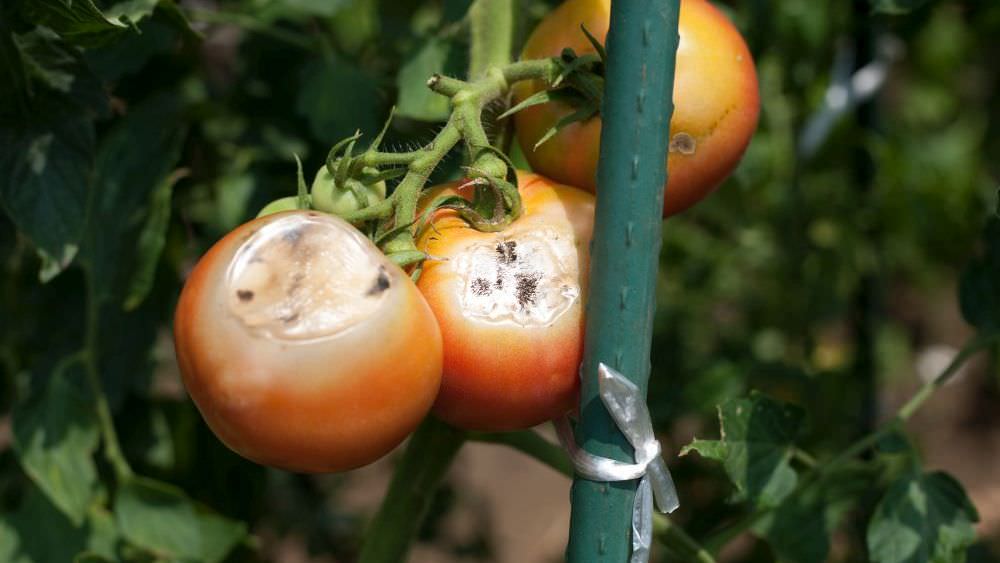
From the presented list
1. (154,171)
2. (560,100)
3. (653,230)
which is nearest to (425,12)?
(154,171)

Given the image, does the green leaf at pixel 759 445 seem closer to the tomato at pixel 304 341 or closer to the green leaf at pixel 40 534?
the tomato at pixel 304 341

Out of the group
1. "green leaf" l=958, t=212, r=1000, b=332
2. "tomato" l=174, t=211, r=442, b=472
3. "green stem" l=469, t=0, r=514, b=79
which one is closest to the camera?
"tomato" l=174, t=211, r=442, b=472

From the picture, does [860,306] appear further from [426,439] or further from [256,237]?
[256,237]

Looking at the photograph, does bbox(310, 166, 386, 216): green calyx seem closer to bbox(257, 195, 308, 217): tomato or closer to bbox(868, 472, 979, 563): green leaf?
bbox(257, 195, 308, 217): tomato

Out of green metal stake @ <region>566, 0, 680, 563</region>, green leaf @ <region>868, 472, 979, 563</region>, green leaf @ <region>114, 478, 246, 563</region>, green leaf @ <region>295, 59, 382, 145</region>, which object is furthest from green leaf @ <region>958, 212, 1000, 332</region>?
green leaf @ <region>114, 478, 246, 563</region>

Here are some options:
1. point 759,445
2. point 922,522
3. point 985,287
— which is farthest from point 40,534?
point 985,287

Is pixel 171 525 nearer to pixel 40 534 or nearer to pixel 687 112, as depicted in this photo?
pixel 40 534
